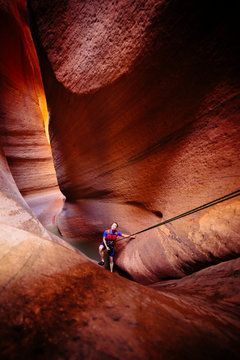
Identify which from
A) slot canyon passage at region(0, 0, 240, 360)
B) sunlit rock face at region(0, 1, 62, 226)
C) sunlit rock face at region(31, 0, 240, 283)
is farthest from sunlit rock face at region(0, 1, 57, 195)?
sunlit rock face at region(31, 0, 240, 283)

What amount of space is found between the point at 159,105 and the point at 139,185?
1540mm

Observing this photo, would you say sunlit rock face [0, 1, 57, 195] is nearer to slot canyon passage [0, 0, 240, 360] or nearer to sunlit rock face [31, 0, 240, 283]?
slot canyon passage [0, 0, 240, 360]

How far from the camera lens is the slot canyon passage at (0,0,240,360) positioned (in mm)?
587

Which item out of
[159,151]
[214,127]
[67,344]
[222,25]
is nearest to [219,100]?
[214,127]

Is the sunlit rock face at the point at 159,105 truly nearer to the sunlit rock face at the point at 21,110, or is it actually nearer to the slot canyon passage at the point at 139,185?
the slot canyon passage at the point at 139,185

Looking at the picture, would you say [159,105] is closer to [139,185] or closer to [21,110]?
[139,185]

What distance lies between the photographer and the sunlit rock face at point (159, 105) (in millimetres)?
1459

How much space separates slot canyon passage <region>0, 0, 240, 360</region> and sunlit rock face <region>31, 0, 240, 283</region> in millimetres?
A: 14

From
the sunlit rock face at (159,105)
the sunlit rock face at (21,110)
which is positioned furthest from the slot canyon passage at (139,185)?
the sunlit rock face at (21,110)

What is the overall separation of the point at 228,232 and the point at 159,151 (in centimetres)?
148

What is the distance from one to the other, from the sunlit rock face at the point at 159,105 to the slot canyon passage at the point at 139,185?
0.05 ft

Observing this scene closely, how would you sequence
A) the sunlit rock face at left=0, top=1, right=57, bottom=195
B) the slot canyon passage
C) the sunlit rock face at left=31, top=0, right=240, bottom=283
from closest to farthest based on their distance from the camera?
the slot canyon passage
the sunlit rock face at left=31, top=0, right=240, bottom=283
the sunlit rock face at left=0, top=1, right=57, bottom=195

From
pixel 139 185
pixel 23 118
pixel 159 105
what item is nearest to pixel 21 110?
pixel 23 118

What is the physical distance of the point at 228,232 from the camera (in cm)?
161
